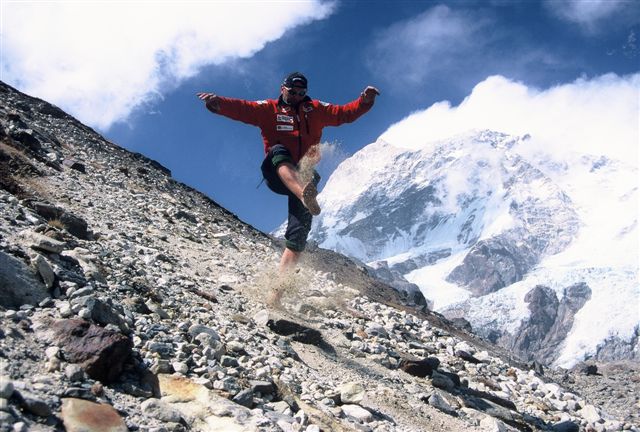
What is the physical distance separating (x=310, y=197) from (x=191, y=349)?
2.94m

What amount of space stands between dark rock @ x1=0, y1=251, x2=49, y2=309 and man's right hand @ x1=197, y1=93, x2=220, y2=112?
343cm

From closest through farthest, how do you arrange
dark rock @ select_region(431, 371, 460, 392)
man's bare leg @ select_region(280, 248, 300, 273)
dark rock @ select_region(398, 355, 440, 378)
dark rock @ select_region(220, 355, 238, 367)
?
1. dark rock @ select_region(220, 355, 238, 367)
2. dark rock @ select_region(431, 371, 460, 392)
3. dark rock @ select_region(398, 355, 440, 378)
4. man's bare leg @ select_region(280, 248, 300, 273)

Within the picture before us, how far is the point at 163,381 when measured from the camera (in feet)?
11.8

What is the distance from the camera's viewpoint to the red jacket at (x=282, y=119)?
7.13 m

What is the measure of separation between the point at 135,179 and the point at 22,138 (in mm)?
4031

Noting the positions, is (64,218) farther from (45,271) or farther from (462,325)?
(462,325)

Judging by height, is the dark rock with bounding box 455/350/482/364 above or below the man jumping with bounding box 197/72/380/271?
below

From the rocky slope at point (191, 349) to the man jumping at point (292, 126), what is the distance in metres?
0.74

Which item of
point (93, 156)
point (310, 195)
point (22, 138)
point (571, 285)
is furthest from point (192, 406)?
point (571, 285)

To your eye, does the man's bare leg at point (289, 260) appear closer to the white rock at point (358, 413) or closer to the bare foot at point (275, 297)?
the bare foot at point (275, 297)

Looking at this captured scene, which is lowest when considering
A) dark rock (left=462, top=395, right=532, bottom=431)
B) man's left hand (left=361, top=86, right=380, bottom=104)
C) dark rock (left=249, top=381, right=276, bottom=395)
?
dark rock (left=249, top=381, right=276, bottom=395)

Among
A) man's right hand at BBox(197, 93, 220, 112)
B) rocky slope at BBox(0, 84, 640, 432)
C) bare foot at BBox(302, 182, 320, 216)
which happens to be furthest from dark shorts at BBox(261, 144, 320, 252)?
man's right hand at BBox(197, 93, 220, 112)

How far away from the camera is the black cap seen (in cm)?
727

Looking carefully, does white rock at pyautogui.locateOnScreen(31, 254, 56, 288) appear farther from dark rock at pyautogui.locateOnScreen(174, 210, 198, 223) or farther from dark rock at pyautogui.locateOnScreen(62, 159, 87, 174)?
dark rock at pyautogui.locateOnScreen(62, 159, 87, 174)
